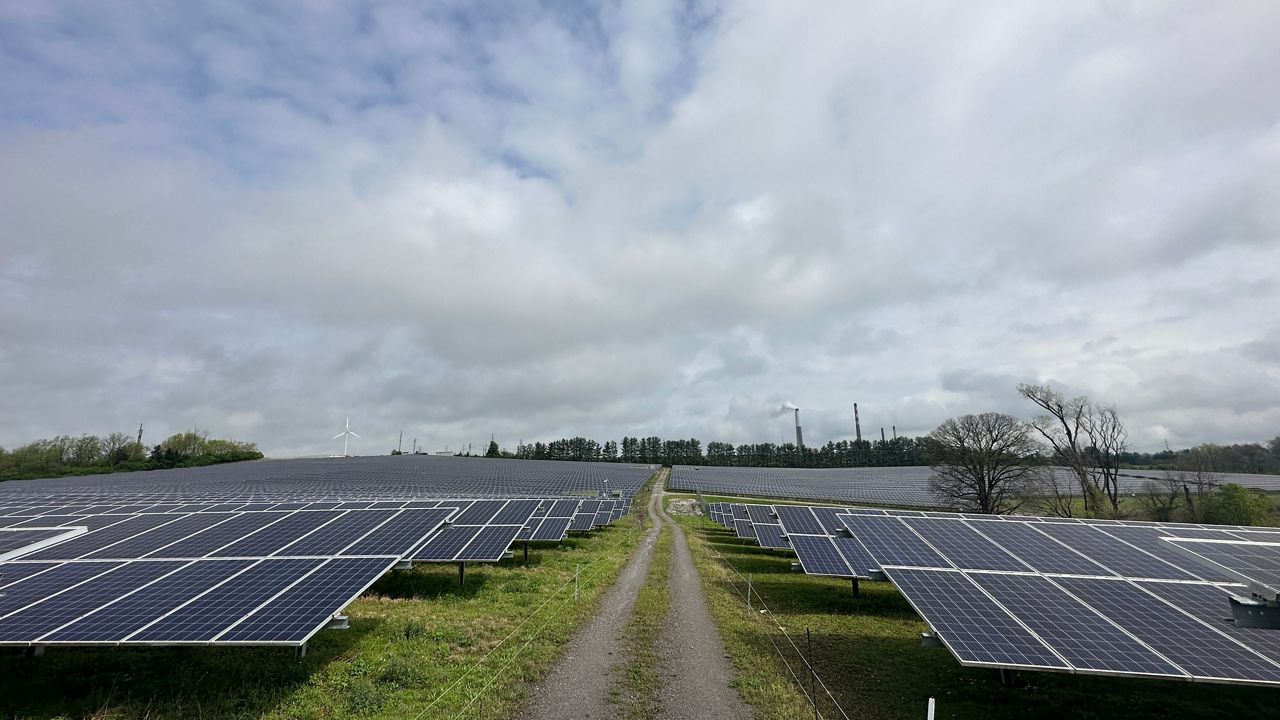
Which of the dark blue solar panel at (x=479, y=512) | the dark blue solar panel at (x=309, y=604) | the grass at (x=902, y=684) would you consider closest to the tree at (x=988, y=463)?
the grass at (x=902, y=684)

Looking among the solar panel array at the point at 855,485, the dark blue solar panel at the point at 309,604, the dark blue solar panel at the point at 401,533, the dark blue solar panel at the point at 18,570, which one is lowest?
the solar panel array at the point at 855,485

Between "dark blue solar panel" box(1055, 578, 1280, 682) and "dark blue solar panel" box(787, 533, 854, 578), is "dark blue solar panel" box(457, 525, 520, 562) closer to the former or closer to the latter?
"dark blue solar panel" box(787, 533, 854, 578)

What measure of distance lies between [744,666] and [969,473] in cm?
5340

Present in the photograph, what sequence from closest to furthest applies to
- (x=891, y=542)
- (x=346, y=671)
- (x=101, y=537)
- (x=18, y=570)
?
1. (x=346, y=671)
2. (x=18, y=570)
3. (x=101, y=537)
4. (x=891, y=542)

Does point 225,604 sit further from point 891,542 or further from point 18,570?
point 891,542

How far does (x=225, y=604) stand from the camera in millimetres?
14242

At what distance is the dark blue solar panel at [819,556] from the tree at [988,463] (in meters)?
38.9

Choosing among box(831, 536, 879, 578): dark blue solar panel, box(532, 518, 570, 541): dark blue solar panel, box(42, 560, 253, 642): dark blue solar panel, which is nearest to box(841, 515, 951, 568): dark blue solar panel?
box(831, 536, 879, 578): dark blue solar panel

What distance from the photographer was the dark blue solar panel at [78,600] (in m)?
12.5

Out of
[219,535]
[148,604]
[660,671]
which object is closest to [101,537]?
[219,535]

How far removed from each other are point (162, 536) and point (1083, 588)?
36.5m

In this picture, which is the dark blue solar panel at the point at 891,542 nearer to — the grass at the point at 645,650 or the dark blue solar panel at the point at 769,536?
the dark blue solar panel at the point at 769,536

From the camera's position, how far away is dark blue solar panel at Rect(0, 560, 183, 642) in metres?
12.5

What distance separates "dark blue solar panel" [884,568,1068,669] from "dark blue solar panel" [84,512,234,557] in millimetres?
28715
